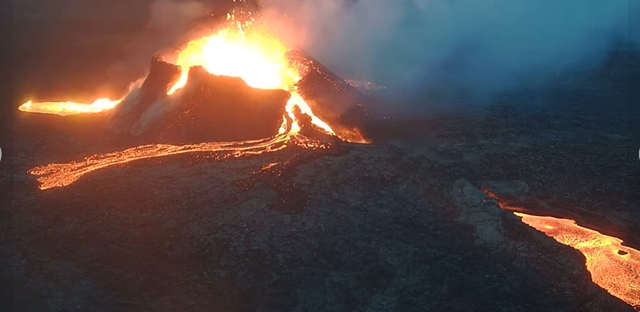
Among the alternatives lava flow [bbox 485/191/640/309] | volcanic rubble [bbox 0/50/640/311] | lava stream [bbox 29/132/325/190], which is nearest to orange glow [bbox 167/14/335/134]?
lava stream [bbox 29/132/325/190]

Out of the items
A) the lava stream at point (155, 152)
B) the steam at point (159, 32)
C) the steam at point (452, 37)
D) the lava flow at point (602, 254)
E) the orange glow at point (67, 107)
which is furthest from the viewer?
the steam at point (159, 32)

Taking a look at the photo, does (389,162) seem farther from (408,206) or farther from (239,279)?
(239,279)

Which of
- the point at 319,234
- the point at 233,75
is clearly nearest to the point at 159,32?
the point at 233,75

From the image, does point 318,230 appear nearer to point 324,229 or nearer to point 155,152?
point 324,229

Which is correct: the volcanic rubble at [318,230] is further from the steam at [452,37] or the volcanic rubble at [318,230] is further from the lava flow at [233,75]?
the steam at [452,37]

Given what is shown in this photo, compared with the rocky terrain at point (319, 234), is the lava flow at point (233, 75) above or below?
above

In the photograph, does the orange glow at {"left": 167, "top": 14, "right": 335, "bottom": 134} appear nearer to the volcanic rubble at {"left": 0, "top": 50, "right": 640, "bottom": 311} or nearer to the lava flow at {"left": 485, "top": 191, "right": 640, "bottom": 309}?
the volcanic rubble at {"left": 0, "top": 50, "right": 640, "bottom": 311}

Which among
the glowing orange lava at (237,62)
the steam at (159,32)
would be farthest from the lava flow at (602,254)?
the steam at (159,32)
